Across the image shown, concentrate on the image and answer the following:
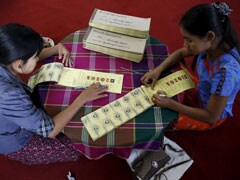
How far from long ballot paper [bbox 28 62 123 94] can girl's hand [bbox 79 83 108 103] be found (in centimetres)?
4

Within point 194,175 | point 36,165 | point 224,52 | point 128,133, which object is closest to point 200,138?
A: point 194,175

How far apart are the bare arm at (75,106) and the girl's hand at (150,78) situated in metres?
0.20

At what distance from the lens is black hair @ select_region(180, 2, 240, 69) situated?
3.87 ft

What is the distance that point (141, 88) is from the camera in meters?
1.27

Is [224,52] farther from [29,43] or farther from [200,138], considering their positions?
[29,43]

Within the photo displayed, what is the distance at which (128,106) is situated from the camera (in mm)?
1190

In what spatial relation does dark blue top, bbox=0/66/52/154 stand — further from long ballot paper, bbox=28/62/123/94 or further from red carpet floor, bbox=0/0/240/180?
red carpet floor, bbox=0/0/240/180

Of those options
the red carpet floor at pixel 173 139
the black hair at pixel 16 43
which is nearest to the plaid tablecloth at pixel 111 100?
the black hair at pixel 16 43

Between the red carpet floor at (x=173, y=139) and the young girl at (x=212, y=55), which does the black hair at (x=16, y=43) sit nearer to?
the young girl at (x=212, y=55)

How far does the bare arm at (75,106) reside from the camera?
3.65ft

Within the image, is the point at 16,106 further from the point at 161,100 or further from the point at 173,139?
the point at 173,139

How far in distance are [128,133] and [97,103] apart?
0.70 feet

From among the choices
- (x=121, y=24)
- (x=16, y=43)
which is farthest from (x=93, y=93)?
(x=121, y=24)

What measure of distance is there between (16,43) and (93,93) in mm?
398
